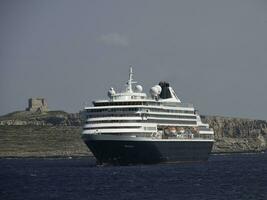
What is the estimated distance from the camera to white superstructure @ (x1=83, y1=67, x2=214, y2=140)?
136000mm

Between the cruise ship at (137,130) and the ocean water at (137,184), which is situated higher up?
the cruise ship at (137,130)

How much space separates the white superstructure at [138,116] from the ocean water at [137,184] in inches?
219

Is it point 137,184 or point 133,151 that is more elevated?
point 133,151

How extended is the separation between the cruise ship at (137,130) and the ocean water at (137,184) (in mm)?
2516

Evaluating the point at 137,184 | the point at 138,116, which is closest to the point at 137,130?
the point at 138,116

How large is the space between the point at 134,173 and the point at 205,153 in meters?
41.3

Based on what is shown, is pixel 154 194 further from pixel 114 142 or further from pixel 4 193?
pixel 114 142

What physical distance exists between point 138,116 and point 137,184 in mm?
35457

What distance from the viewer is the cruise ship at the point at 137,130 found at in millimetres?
134000

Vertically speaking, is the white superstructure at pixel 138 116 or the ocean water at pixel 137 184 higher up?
the white superstructure at pixel 138 116

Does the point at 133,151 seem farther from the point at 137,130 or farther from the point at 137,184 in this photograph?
the point at 137,184

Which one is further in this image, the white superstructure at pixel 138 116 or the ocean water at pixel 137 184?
the white superstructure at pixel 138 116

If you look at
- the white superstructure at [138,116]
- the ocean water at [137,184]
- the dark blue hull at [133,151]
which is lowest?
the ocean water at [137,184]

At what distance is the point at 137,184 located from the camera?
103 m
